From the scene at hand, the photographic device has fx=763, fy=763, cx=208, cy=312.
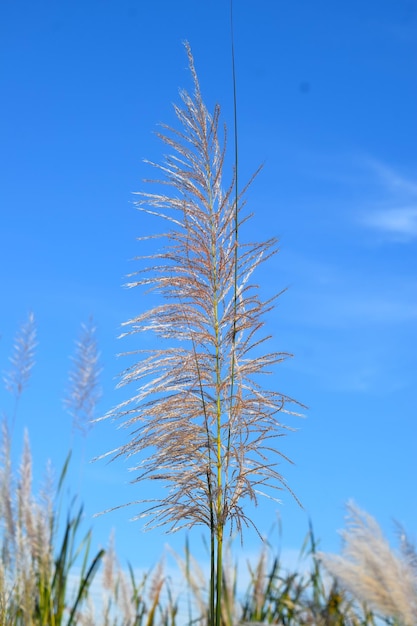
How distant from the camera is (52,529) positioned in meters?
4.28

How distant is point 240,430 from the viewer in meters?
4.25

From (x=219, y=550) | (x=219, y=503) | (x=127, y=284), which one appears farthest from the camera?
(x=127, y=284)

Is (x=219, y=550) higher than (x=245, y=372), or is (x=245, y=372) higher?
(x=245, y=372)

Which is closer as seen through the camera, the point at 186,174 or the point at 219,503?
the point at 219,503

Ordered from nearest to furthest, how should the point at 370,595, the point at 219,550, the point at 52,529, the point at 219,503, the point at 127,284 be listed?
1. the point at 370,595
2. the point at 219,550
3. the point at 219,503
4. the point at 52,529
5. the point at 127,284

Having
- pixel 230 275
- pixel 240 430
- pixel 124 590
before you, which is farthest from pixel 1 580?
pixel 230 275

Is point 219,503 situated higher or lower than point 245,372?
lower

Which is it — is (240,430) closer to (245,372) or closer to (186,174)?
(245,372)

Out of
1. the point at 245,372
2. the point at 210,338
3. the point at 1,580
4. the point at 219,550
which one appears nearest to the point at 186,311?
the point at 210,338

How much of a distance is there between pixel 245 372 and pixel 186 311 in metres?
0.49

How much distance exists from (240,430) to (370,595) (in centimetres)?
211

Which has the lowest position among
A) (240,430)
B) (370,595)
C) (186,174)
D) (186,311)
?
(370,595)

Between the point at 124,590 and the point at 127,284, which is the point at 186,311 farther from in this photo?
the point at 124,590

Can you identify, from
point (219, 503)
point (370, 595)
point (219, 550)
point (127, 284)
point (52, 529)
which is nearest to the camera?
point (370, 595)
